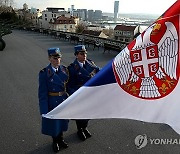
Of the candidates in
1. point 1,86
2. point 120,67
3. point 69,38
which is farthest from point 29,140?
point 69,38

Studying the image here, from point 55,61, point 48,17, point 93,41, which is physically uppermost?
point 48,17

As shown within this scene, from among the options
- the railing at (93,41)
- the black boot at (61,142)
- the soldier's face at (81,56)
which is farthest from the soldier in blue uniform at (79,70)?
the railing at (93,41)

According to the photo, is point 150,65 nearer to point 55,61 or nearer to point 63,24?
point 55,61

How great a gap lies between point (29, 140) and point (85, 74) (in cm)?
142

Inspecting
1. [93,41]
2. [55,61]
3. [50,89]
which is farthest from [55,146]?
[93,41]

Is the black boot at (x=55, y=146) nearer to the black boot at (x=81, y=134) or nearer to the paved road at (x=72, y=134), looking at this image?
the paved road at (x=72, y=134)

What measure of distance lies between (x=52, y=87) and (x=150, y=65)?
65.9 inches

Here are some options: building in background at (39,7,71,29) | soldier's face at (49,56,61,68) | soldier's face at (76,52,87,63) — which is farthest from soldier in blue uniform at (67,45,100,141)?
building in background at (39,7,71,29)

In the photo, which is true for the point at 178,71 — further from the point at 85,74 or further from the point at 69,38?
the point at 69,38

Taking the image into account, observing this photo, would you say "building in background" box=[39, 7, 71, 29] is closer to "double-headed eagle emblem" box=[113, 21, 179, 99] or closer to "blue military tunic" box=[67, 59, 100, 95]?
"blue military tunic" box=[67, 59, 100, 95]

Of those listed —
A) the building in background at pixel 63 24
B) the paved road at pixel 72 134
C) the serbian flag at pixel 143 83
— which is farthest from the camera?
the building in background at pixel 63 24

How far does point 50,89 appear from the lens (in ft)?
10.8

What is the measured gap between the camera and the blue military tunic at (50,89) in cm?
321

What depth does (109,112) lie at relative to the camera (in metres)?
2.14
